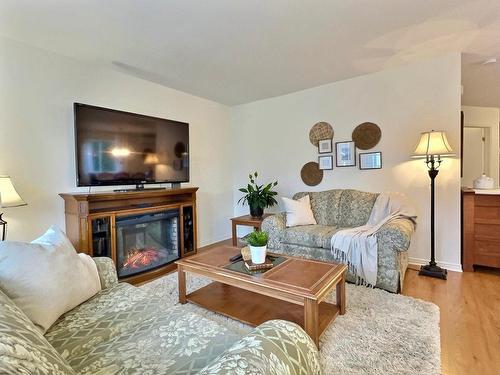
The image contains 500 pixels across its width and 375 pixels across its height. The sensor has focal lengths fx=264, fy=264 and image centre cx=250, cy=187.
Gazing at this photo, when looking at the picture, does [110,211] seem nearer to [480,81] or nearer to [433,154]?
[433,154]

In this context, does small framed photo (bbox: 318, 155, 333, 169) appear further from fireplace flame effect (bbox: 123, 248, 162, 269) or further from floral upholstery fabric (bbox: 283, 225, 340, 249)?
fireplace flame effect (bbox: 123, 248, 162, 269)

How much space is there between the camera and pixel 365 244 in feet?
8.28

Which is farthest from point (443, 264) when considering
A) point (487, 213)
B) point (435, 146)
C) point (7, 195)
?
point (7, 195)

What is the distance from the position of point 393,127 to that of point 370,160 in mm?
486

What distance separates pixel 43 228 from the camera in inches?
102

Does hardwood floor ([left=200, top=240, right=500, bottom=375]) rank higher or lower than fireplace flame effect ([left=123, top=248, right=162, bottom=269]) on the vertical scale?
lower

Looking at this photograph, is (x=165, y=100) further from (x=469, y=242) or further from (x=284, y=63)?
(x=469, y=242)


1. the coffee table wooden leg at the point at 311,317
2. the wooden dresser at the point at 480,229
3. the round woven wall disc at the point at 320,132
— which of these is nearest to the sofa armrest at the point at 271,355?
the coffee table wooden leg at the point at 311,317

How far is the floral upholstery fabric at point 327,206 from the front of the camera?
3398 mm

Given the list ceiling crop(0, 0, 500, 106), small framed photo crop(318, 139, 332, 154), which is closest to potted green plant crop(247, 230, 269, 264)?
ceiling crop(0, 0, 500, 106)

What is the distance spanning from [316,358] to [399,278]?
6.12ft

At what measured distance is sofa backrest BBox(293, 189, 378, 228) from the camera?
A: 3221 mm

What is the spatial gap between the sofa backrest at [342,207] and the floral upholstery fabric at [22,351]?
310 cm

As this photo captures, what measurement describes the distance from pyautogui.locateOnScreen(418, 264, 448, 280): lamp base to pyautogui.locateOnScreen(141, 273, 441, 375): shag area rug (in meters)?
0.78
